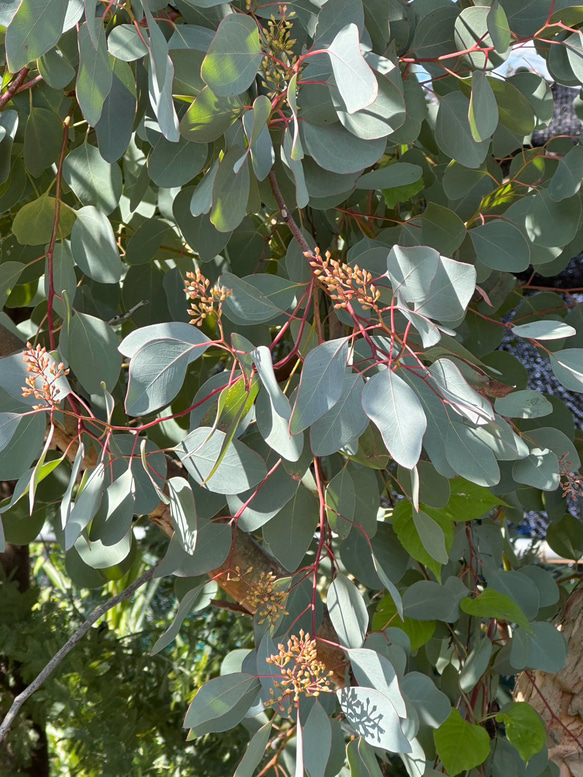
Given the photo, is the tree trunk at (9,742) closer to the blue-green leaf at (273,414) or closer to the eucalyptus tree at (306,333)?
the eucalyptus tree at (306,333)

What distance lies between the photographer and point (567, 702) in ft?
2.40

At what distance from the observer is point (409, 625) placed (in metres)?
0.62

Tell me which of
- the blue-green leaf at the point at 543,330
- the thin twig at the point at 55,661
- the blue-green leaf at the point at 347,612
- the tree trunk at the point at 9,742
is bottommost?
the tree trunk at the point at 9,742

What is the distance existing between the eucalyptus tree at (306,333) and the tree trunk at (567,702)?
1 cm

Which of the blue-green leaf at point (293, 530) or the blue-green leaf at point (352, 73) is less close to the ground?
the blue-green leaf at point (352, 73)

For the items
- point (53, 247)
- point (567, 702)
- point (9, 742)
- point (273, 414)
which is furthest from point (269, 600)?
point (9, 742)

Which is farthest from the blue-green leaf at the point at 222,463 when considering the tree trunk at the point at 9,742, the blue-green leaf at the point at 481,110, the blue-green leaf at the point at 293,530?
the tree trunk at the point at 9,742

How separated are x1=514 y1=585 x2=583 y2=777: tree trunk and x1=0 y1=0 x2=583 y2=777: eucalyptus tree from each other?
0.01m

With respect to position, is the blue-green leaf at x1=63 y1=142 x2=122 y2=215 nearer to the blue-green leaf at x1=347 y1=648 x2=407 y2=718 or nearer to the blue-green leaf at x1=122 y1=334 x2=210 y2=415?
the blue-green leaf at x1=122 y1=334 x2=210 y2=415

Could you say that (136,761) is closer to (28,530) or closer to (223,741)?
(223,741)

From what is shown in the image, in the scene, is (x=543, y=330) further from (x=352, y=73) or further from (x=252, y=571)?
(x=252, y=571)

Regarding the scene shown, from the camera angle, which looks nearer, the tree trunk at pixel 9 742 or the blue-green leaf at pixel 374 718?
the blue-green leaf at pixel 374 718

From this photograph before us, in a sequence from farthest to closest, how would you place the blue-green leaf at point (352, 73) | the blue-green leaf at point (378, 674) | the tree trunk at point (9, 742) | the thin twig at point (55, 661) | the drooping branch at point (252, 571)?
the tree trunk at point (9, 742)
the drooping branch at point (252, 571)
the thin twig at point (55, 661)
the blue-green leaf at point (378, 674)
the blue-green leaf at point (352, 73)

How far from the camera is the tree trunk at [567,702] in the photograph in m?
0.72
